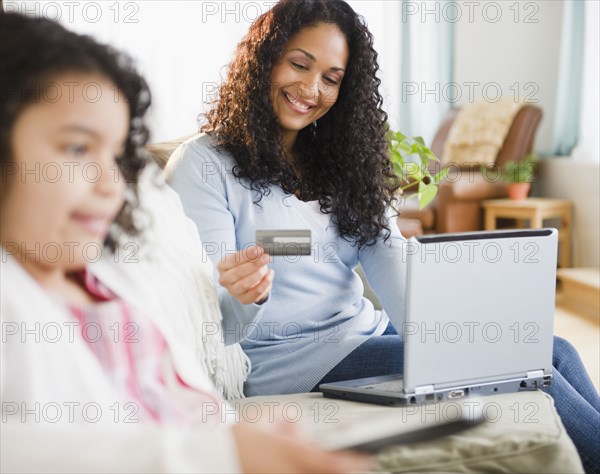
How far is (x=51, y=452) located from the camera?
2.27 ft

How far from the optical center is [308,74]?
163 centimetres

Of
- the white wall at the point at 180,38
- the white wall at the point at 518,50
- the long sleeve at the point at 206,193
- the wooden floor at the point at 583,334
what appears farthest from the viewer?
the white wall at the point at 518,50

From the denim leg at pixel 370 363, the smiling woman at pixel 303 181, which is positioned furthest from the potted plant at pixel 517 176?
the denim leg at pixel 370 363

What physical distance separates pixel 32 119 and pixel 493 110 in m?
4.23

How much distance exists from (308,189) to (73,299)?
2.99 ft

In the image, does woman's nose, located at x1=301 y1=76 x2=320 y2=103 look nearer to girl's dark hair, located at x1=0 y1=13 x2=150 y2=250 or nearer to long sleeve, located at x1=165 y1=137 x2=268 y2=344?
long sleeve, located at x1=165 y1=137 x2=268 y2=344

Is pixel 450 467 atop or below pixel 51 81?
below

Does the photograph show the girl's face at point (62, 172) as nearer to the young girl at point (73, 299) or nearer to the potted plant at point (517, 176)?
the young girl at point (73, 299)

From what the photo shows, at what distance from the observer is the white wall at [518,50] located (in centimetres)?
499

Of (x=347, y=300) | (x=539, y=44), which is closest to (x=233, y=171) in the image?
(x=347, y=300)

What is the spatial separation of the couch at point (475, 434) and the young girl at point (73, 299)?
0.23 metres

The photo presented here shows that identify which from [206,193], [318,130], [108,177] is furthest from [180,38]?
[108,177]

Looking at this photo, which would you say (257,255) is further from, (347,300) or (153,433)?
(347,300)

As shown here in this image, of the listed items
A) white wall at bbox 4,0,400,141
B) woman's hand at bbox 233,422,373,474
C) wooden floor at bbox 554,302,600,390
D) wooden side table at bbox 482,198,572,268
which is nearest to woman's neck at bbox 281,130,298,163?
woman's hand at bbox 233,422,373,474
